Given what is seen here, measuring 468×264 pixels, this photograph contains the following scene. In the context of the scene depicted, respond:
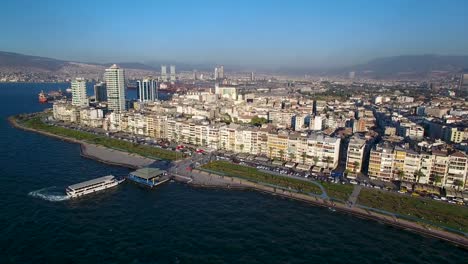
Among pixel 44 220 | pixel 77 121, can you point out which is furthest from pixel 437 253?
pixel 77 121

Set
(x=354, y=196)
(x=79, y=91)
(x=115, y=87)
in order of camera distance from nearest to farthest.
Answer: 1. (x=354, y=196)
2. (x=115, y=87)
3. (x=79, y=91)

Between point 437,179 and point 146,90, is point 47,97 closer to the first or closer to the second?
point 146,90

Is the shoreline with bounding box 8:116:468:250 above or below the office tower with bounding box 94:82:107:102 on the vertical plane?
below

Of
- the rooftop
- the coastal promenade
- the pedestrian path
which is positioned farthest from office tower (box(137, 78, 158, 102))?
the pedestrian path

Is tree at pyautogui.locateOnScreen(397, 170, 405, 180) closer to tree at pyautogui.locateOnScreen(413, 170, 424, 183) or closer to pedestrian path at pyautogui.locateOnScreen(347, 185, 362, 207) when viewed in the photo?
tree at pyautogui.locateOnScreen(413, 170, 424, 183)

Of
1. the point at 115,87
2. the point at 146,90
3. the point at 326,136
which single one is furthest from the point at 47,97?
the point at 326,136
